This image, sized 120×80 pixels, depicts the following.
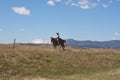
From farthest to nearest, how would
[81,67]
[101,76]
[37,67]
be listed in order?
[81,67] < [37,67] < [101,76]

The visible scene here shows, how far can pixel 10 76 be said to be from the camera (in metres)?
43.1

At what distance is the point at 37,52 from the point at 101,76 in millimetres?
13622

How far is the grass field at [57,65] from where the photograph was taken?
44891mm

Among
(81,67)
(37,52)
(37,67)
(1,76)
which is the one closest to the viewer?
(1,76)

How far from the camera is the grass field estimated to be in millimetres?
44891

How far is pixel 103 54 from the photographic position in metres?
63.8

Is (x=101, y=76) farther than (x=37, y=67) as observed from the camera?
No

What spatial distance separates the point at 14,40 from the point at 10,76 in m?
24.0

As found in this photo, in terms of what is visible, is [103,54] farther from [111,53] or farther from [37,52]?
[37,52]

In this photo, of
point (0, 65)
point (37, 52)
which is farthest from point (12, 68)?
point (37, 52)

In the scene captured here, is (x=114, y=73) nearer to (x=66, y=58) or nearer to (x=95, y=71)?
(x=95, y=71)

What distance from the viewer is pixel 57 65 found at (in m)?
51.6

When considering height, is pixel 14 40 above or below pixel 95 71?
above

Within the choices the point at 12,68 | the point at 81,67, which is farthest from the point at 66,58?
the point at 12,68
